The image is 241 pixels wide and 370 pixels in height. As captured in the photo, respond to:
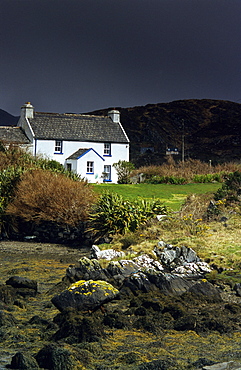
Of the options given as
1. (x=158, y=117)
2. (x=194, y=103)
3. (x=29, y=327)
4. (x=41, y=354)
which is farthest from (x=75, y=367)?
(x=194, y=103)

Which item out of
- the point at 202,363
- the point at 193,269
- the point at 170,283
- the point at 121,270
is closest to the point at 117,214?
the point at 121,270

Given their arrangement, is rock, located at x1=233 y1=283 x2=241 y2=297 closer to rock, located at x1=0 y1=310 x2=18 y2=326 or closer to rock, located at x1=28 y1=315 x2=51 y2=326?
rock, located at x1=28 y1=315 x2=51 y2=326

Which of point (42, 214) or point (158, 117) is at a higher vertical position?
point (158, 117)

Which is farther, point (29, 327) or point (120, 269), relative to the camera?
point (120, 269)

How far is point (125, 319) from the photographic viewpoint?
11.4 metres

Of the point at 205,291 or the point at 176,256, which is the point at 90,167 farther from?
the point at 205,291

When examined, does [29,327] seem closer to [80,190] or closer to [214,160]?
[80,190]

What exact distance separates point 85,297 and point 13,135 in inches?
1633

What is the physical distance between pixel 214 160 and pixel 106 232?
63961 millimetres

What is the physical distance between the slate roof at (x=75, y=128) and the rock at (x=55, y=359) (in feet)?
142

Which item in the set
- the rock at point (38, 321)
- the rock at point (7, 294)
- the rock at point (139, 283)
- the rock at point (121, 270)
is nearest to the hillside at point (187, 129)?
the rock at point (121, 270)

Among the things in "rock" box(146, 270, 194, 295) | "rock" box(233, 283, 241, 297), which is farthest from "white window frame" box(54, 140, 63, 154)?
"rock" box(233, 283, 241, 297)

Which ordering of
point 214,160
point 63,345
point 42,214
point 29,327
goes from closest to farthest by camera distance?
point 63,345
point 29,327
point 42,214
point 214,160

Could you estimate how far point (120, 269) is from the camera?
15.9 metres
